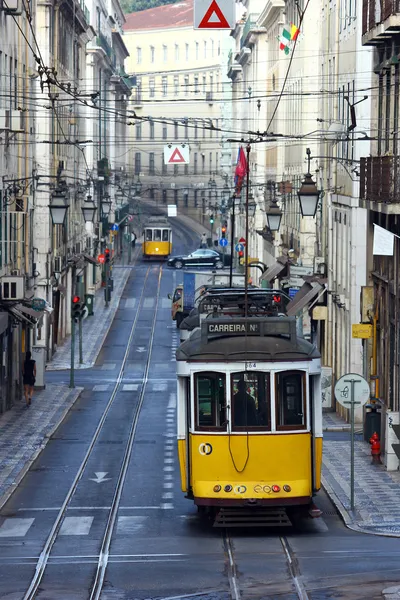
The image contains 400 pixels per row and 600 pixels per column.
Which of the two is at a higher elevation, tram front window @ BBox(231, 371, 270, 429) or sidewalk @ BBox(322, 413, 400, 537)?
tram front window @ BBox(231, 371, 270, 429)

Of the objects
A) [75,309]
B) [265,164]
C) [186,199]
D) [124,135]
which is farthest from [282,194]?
[186,199]

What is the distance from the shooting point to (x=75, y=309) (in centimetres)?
4919

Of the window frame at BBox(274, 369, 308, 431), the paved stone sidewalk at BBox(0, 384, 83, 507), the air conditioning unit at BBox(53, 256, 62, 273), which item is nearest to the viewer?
the window frame at BBox(274, 369, 308, 431)

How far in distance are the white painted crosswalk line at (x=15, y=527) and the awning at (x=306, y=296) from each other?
20733 mm

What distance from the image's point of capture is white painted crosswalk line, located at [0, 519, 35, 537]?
21659 mm

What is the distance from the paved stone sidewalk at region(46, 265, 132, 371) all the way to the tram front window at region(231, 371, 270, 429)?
3271 centimetres

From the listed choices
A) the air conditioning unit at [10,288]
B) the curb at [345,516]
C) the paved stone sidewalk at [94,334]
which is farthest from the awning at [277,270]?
the curb at [345,516]

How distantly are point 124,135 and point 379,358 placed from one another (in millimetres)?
97914

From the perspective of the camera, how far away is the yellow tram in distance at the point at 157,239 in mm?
105312

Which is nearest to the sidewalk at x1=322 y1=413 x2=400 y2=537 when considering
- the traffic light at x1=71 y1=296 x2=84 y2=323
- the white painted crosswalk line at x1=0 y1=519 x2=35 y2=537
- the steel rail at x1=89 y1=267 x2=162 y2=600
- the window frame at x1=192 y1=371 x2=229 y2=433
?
the window frame at x1=192 y1=371 x2=229 y2=433

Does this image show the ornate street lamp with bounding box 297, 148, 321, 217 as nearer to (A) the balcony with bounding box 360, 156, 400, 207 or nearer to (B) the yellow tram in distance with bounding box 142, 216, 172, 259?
(A) the balcony with bounding box 360, 156, 400, 207

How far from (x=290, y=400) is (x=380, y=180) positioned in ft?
34.5

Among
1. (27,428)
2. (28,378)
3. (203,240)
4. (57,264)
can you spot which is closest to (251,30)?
(57,264)

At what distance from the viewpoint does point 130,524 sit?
22391 millimetres
